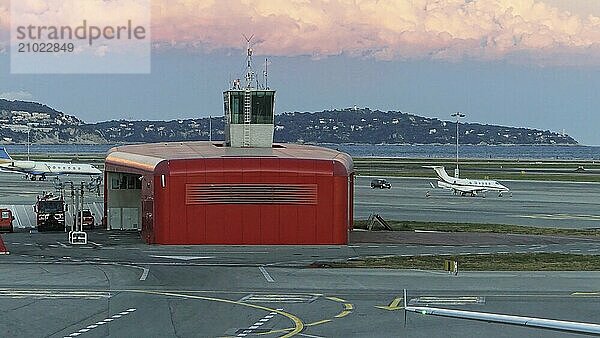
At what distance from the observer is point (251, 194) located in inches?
2226

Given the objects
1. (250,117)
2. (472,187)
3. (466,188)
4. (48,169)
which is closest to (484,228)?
(250,117)

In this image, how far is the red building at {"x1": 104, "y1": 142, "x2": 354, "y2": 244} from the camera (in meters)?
55.9

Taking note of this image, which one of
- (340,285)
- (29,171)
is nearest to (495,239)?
(340,285)

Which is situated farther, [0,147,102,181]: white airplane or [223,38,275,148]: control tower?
[0,147,102,181]: white airplane

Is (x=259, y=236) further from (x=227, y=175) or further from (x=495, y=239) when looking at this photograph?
(x=495, y=239)

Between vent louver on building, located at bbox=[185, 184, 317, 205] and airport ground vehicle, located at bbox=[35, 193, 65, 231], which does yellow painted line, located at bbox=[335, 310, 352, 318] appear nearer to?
vent louver on building, located at bbox=[185, 184, 317, 205]

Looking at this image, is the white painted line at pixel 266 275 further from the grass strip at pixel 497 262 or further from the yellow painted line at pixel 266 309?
the yellow painted line at pixel 266 309

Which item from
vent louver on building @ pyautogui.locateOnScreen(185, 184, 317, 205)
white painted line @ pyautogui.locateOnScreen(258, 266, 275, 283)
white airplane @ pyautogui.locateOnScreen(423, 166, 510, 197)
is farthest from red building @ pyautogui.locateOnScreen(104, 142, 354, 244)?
white airplane @ pyautogui.locateOnScreen(423, 166, 510, 197)

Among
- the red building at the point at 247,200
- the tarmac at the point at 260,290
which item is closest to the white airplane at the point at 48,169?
the tarmac at the point at 260,290

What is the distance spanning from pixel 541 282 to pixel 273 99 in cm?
3345

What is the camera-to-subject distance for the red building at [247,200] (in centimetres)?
5594

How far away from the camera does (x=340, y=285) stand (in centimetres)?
3775

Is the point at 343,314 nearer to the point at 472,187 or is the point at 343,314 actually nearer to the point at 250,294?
the point at 250,294

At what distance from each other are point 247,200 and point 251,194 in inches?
16.9
